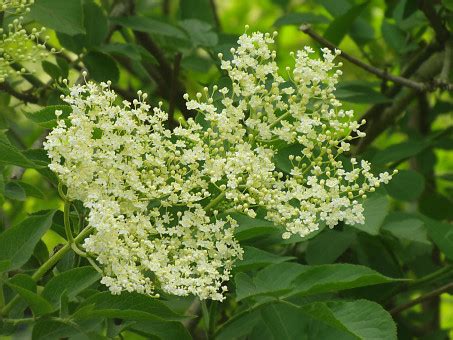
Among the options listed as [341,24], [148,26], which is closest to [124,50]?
[148,26]

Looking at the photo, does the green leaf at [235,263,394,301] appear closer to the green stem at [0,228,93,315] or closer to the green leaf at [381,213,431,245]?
the green stem at [0,228,93,315]

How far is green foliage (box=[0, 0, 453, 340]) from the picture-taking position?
6.38ft

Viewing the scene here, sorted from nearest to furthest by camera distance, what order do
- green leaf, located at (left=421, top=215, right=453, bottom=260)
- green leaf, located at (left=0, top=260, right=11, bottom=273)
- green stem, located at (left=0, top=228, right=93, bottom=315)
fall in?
1. green leaf, located at (left=0, top=260, right=11, bottom=273)
2. green stem, located at (left=0, top=228, right=93, bottom=315)
3. green leaf, located at (left=421, top=215, right=453, bottom=260)

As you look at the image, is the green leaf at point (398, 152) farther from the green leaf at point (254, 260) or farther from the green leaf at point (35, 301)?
the green leaf at point (35, 301)

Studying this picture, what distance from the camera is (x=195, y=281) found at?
1845 millimetres

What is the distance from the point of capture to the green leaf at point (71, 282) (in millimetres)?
1922

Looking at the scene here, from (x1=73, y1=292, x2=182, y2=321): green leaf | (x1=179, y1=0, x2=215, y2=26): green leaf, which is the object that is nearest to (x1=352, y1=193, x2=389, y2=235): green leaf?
(x1=73, y1=292, x2=182, y2=321): green leaf

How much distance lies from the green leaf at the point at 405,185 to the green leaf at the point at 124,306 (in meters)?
1.51

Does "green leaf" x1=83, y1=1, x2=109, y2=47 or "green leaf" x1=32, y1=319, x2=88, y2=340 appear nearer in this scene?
"green leaf" x1=32, y1=319, x2=88, y2=340

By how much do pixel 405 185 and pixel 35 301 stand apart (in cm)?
175

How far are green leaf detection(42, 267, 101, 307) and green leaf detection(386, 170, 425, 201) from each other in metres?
1.58

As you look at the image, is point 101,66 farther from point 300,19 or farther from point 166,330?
point 166,330

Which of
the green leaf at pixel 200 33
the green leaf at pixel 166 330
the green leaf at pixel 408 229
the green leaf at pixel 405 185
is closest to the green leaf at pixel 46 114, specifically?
the green leaf at pixel 166 330

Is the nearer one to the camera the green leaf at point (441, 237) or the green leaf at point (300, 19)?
the green leaf at point (441, 237)
